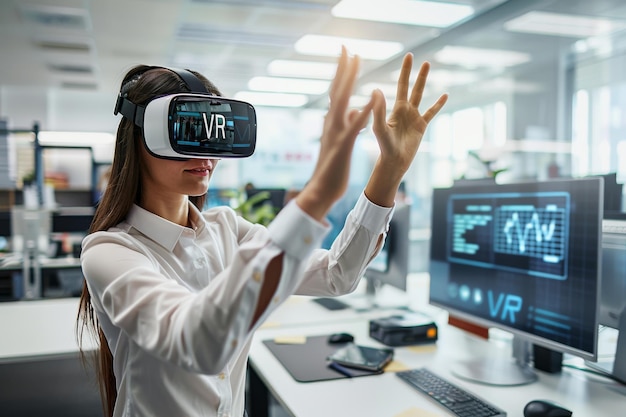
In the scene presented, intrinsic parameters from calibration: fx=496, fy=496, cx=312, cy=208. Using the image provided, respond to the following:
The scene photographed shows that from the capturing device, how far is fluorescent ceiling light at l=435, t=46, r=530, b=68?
525 centimetres

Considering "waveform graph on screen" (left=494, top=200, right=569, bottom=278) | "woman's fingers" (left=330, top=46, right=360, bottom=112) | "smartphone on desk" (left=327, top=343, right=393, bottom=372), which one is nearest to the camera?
"woman's fingers" (left=330, top=46, right=360, bottom=112)

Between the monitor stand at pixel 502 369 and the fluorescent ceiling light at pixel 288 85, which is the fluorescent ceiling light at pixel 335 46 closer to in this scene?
the fluorescent ceiling light at pixel 288 85

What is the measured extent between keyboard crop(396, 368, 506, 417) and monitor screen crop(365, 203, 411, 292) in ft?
2.36

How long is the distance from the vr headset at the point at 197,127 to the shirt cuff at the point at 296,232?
0.25 m

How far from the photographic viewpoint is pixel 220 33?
16.5 ft

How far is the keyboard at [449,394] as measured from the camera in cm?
111

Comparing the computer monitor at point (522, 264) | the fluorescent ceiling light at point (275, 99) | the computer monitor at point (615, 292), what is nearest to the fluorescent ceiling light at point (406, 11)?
the computer monitor at point (522, 264)

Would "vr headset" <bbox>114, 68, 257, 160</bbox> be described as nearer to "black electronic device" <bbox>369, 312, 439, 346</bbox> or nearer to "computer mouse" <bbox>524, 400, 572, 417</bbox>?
"computer mouse" <bbox>524, 400, 572, 417</bbox>

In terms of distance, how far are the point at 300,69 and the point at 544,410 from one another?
574 centimetres

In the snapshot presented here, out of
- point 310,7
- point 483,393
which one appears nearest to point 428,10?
point 310,7

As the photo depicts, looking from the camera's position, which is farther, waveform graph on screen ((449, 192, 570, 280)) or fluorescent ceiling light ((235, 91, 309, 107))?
fluorescent ceiling light ((235, 91, 309, 107))

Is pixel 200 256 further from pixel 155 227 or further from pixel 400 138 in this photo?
pixel 400 138

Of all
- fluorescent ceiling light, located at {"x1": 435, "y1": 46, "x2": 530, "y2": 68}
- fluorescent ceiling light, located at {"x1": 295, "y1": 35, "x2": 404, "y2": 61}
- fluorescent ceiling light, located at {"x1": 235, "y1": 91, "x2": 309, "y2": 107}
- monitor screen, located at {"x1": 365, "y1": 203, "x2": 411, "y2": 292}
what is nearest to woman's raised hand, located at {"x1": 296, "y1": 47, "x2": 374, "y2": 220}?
monitor screen, located at {"x1": 365, "y1": 203, "x2": 411, "y2": 292}

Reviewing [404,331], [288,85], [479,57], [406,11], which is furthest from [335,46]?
[404,331]
